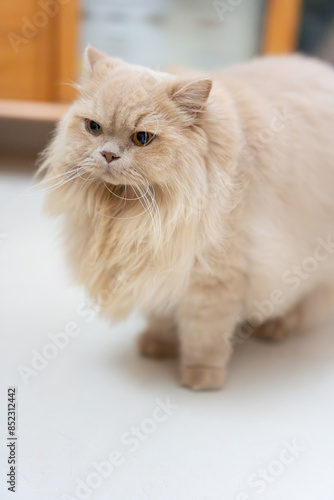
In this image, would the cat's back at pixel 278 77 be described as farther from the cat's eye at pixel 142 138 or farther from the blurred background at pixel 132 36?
the blurred background at pixel 132 36

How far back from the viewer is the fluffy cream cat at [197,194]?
1082 millimetres

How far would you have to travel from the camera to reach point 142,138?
107cm

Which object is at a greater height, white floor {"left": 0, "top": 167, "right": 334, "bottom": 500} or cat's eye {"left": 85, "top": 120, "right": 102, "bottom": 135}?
cat's eye {"left": 85, "top": 120, "right": 102, "bottom": 135}

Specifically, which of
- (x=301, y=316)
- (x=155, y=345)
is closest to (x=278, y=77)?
(x=301, y=316)

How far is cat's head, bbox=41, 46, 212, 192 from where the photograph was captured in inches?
41.7

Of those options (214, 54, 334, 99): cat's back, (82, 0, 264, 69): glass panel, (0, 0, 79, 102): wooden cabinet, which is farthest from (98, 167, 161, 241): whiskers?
(82, 0, 264, 69): glass panel

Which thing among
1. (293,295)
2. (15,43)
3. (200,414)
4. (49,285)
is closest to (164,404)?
(200,414)

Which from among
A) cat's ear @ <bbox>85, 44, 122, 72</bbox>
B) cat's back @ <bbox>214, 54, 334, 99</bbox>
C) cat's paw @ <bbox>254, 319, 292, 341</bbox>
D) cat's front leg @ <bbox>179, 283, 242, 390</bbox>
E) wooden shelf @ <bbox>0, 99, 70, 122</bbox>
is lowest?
cat's paw @ <bbox>254, 319, 292, 341</bbox>

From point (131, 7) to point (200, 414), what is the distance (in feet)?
6.66

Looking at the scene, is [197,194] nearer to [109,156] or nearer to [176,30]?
[109,156]

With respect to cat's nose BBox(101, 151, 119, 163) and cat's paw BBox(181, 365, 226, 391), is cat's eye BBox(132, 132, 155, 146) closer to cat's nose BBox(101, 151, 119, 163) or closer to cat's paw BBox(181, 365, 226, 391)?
cat's nose BBox(101, 151, 119, 163)

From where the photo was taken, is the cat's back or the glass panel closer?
the cat's back

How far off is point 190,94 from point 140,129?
125mm

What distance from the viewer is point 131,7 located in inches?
101
